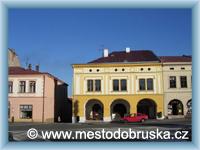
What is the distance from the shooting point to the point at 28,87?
2725cm

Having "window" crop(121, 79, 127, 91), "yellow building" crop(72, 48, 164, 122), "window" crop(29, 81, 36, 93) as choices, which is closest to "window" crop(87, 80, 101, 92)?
"yellow building" crop(72, 48, 164, 122)

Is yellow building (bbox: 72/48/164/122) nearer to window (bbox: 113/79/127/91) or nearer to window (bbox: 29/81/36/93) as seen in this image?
window (bbox: 113/79/127/91)

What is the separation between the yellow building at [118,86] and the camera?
26047mm

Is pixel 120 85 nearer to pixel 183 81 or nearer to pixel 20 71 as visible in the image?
pixel 183 81

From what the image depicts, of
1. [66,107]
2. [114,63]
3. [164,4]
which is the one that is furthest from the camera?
[66,107]

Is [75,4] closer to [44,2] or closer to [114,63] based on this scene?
[44,2]

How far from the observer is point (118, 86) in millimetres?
26828

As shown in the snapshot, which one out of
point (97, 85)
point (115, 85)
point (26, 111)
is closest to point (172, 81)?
point (115, 85)

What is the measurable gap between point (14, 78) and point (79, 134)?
723 inches

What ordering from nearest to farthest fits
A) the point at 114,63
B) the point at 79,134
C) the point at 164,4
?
the point at 164,4
the point at 79,134
the point at 114,63

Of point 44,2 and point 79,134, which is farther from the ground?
point 44,2

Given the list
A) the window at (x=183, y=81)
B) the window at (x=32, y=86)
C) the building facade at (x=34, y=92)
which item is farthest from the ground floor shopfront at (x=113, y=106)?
the window at (x=32, y=86)
